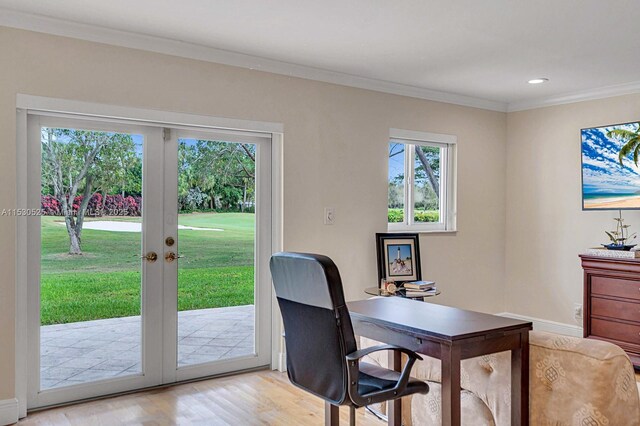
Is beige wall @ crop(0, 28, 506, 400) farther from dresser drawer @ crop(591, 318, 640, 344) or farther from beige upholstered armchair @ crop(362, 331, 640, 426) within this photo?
beige upholstered armchair @ crop(362, 331, 640, 426)

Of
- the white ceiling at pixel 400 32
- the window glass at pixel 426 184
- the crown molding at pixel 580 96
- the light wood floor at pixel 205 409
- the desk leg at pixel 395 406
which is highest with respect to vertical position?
the white ceiling at pixel 400 32

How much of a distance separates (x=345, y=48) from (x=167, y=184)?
1.57 m

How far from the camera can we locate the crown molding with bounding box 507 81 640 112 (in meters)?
5.01

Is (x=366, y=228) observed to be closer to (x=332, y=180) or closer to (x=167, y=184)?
(x=332, y=180)

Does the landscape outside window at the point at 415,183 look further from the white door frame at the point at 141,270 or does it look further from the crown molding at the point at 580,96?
the white door frame at the point at 141,270

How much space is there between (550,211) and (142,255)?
12.9ft

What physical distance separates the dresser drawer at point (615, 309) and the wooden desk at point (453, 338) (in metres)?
2.56

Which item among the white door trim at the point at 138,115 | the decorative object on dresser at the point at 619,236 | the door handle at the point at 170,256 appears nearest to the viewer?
the white door trim at the point at 138,115

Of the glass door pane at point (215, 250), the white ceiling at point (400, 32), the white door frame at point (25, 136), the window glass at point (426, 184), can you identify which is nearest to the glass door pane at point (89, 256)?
the white door frame at point (25, 136)

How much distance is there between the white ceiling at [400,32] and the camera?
124 inches

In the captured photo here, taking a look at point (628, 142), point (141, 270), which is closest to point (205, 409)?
point (141, 270)

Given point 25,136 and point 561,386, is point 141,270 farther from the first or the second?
point 561,386

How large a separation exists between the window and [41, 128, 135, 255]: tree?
2456mm

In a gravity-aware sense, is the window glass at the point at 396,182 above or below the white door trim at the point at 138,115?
below
